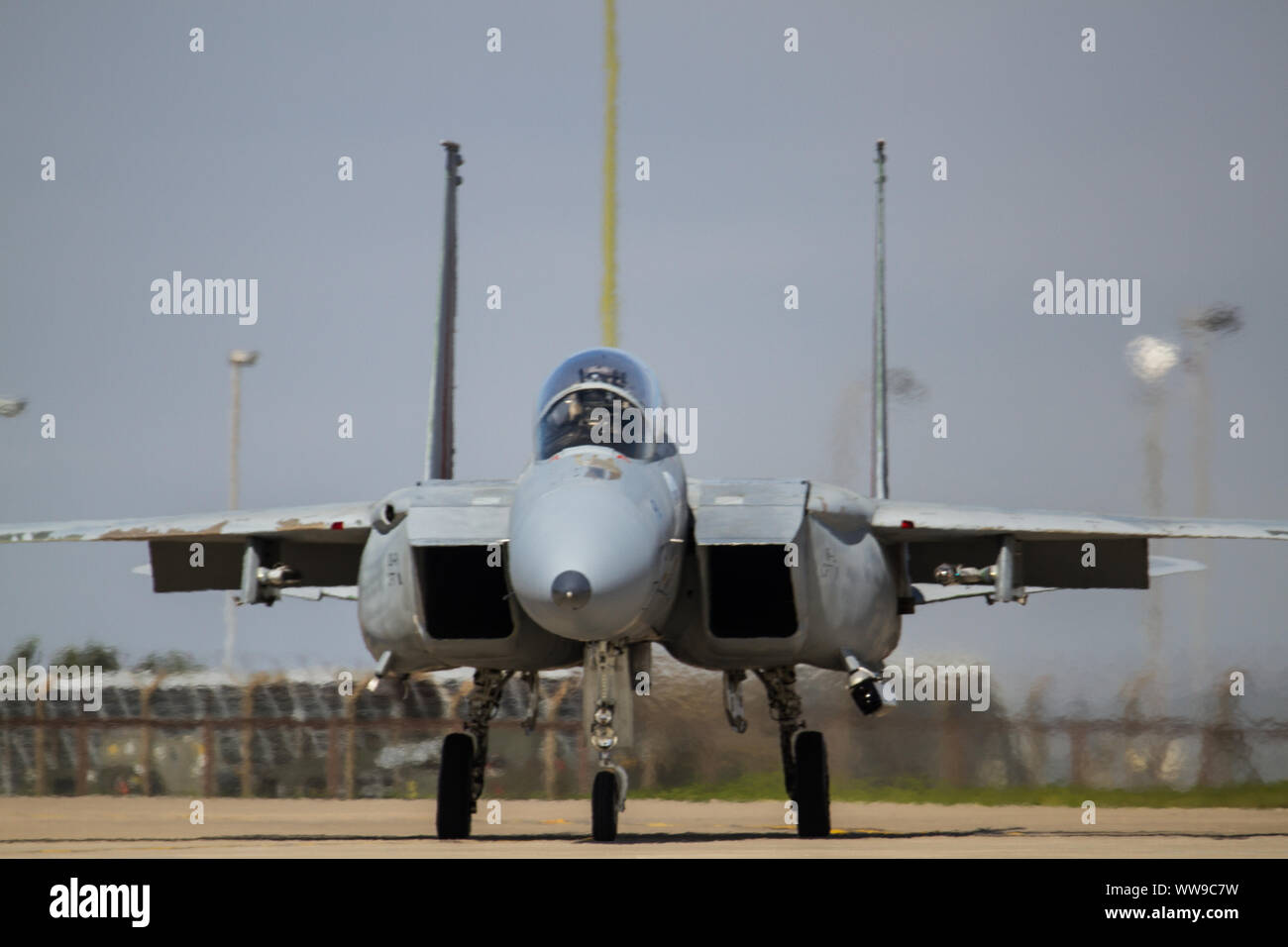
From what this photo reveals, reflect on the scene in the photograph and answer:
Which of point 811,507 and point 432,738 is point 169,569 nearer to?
point 811,507

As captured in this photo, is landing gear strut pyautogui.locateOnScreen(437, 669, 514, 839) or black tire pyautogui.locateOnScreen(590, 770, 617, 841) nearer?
black tire pyautogui.locateOnScreen(590, 770, 617, 841)

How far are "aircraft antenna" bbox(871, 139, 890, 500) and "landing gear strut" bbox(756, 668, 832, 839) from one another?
9.20 ft

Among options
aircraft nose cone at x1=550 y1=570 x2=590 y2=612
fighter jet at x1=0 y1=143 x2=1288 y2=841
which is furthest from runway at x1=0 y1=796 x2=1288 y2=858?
aircraft nose cone at x1=550 y1=570 x2=590 y2=612

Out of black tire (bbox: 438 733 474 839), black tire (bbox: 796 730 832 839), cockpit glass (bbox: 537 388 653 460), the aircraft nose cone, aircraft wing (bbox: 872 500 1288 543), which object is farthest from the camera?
black tire (bbox: 438 733 474 839)

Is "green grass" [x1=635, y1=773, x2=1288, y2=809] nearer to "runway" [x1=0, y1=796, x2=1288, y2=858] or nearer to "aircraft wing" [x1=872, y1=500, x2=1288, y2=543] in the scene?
"runway" [x1=0, y1=796, x2=1288, y2=858]

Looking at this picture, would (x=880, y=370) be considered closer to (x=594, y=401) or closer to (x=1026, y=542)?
(x=1026, y=542)

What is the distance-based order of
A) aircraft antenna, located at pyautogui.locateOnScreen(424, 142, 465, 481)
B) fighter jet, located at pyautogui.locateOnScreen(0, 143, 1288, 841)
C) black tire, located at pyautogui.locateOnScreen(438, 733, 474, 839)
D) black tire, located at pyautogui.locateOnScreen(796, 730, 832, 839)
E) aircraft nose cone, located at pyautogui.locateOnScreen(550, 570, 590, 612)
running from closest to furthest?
aircraft nose cone, located at pyautogui.locateOnScreen(550, 570, 590, 612)
fighter jet, located at pyautogui.locateOnScreen(0, 143, 1288, 841)
black tire, located at pyautogui.locateOnScreen(796, 730, 832, 839)
black tire, located at pyautogui.locateOnScreen(438, 733, 474, 839)
aircraft antenna, located at pyautogui.locateOnScreen(424, 142, 465, 481)

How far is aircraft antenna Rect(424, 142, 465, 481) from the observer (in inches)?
639

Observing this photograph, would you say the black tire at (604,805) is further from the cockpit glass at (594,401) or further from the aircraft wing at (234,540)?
the aircraft wing at (234,540)

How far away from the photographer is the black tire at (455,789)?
44.5ft

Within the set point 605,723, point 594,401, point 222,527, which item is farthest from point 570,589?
point 222,527
